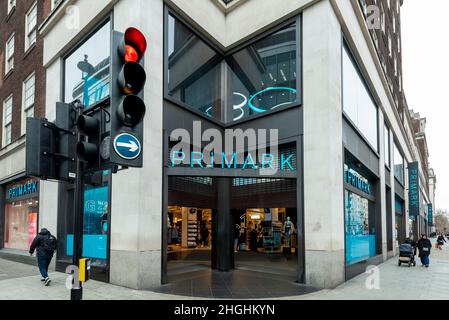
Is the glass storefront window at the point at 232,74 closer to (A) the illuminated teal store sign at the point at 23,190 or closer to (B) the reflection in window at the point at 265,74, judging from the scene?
(B) the reflection in window at the point at 265,74

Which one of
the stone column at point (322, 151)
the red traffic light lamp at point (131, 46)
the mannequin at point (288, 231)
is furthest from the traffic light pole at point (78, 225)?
the mannequin at point (288, 231)

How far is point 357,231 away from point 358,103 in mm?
5377

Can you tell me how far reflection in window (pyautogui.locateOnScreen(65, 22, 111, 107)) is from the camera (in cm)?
1127

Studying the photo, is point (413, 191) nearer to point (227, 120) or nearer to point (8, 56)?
point (227, 120)

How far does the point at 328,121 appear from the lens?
33.7 feet

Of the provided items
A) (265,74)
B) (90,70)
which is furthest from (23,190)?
(265,74)

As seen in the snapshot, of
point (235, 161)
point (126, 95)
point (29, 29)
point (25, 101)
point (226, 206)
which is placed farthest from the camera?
point (29, 29)

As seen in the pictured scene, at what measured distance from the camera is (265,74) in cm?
1289

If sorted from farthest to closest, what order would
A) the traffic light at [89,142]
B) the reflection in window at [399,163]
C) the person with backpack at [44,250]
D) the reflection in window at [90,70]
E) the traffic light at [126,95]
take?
the reflection in window at [399,163] → the reflection in window at [90,70] → the person with backpack at [44,250] → the traffic light at [89,142] → the traffic light at [126,95]

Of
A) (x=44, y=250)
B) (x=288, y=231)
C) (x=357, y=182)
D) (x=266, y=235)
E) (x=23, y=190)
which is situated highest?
(x=357, y=182)

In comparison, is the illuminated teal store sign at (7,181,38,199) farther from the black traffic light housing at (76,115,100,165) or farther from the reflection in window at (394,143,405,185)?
the reflection in window at (394,143,405,185)

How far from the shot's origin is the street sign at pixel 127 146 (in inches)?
160

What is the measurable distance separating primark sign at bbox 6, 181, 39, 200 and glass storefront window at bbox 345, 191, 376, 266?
41.4ft
